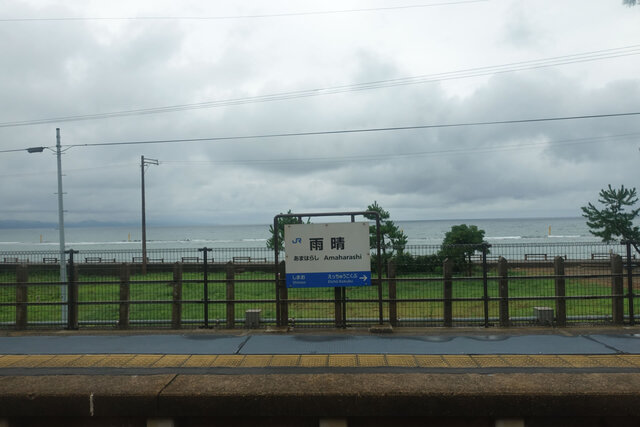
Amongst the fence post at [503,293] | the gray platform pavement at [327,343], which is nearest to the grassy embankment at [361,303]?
the fence post at [503,293]

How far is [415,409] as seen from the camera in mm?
4535

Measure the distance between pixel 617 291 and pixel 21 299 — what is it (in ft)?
38.4

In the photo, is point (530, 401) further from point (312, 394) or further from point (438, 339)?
point (438, 339)

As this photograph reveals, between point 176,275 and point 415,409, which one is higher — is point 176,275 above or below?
above

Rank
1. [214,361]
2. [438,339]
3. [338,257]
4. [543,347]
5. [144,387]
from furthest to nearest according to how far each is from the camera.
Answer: [338,257], [438,339], [543,347], [214,361], [144,387]

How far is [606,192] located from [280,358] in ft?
126

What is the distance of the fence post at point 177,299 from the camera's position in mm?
8914

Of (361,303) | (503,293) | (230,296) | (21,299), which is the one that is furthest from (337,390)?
(361,303)

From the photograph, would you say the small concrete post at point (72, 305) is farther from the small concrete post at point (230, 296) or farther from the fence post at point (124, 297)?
the small concrete post at point (230, 296)

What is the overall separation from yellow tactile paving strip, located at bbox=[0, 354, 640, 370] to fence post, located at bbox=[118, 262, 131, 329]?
6.93ft

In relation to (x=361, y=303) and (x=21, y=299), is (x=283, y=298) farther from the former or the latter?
(x=361, y=303)

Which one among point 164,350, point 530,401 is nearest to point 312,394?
point 530,401

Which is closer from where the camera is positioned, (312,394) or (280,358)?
(312,394)

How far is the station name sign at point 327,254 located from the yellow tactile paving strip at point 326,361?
6.96ft
